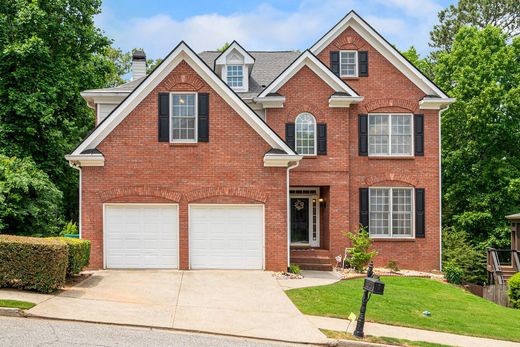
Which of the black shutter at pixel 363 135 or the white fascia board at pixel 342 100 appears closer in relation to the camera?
the white fascia board at pixel 342 100

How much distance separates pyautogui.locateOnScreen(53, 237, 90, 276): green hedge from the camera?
12.8 meters

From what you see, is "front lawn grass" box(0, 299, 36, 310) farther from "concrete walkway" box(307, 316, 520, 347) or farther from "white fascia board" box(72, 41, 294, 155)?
"white fascia board" box(72, 41, 294, 155)

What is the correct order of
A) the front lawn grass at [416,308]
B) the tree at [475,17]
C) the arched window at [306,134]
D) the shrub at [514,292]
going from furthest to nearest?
the tree at [475,17]
the arched window at [306,134]
the shrub at [514,292]
the front lawn grass at [416,308]

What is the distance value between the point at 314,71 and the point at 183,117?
571 centimetres

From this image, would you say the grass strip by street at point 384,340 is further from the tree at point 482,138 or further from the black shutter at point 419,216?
the tree at point 482,138

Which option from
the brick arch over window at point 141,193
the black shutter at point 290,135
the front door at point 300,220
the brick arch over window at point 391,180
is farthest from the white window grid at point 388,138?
the brick arch over window at point 141,193

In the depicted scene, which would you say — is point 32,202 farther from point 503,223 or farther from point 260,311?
point 503,223

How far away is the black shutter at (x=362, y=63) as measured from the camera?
20031 millimetres

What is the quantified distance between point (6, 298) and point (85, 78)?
48.3 feet

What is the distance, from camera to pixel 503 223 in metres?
26.8

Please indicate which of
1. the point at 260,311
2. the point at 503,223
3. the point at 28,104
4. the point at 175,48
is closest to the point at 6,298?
the point at 260,311

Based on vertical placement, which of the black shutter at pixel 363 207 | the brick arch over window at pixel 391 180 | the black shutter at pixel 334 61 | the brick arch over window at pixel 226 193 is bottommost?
the black shutter at pixel 363 207

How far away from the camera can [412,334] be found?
9961 mm

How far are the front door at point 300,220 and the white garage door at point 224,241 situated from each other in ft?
13.9
